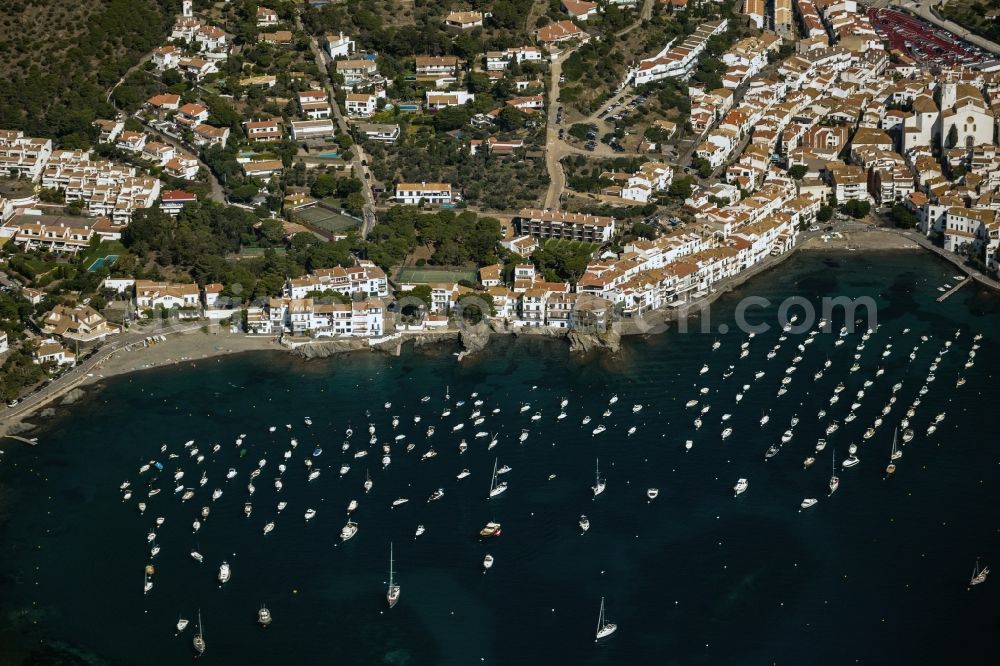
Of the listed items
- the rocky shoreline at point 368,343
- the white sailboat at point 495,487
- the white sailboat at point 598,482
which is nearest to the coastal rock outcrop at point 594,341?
the rocky shoreline at point 368,343

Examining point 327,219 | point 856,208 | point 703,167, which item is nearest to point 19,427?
point 327,219

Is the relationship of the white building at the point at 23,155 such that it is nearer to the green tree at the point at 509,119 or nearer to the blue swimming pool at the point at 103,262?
the blue swimming pool at the point at 103,262

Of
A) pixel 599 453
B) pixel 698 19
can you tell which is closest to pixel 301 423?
pixel 599 453

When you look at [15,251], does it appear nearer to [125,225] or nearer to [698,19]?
[125,225]

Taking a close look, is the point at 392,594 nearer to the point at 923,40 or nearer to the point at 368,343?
the point at 368,343

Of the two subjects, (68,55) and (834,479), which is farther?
(68,55)

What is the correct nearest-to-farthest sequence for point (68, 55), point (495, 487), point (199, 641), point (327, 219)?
point (199, 641) < point (495, 487) < point (327, 219) < point (68, 55)
